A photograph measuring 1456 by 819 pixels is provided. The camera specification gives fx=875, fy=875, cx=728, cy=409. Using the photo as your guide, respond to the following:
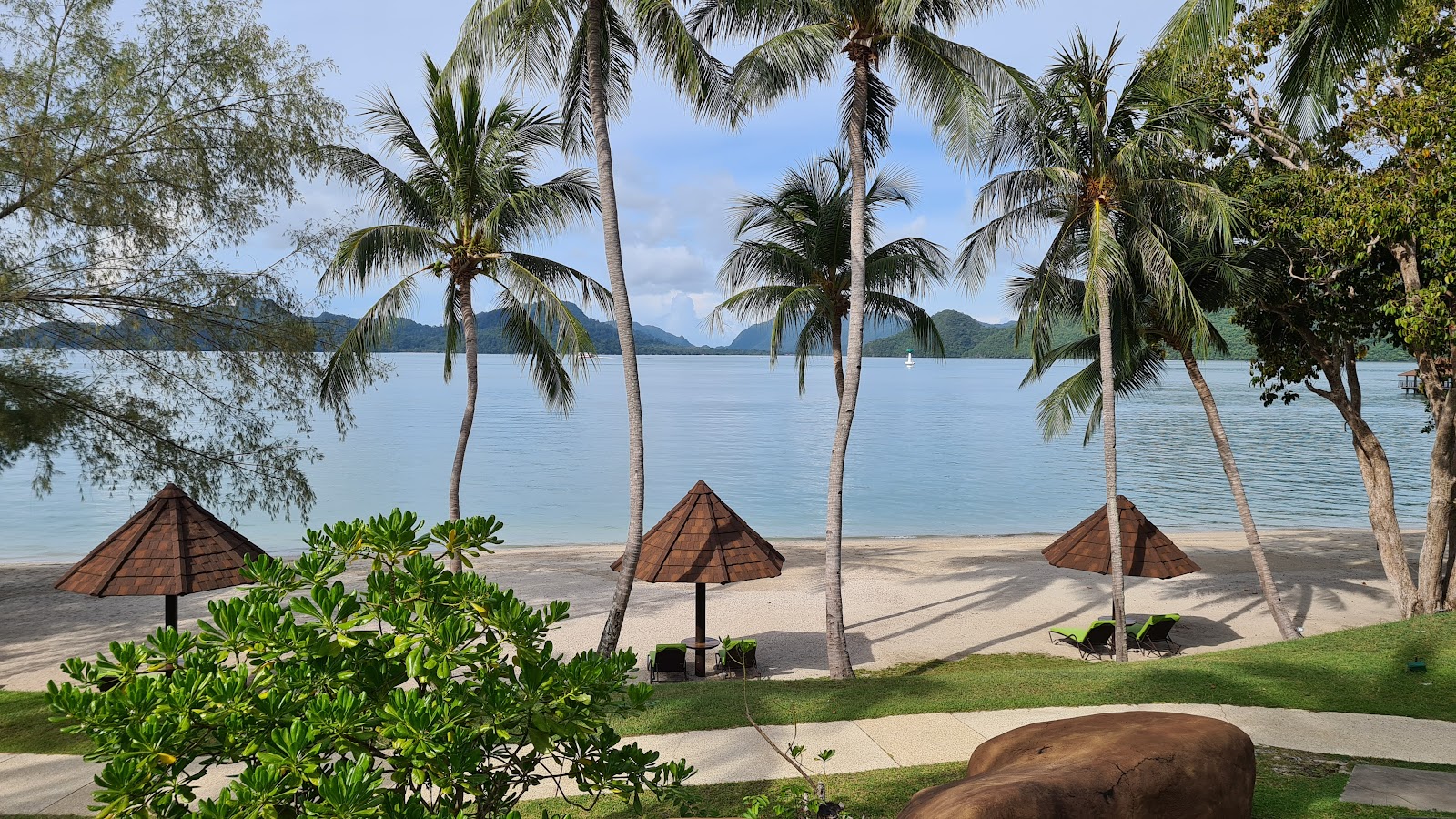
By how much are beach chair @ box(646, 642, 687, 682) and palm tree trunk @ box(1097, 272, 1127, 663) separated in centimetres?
597

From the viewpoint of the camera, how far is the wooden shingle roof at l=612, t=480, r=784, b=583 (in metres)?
10.8

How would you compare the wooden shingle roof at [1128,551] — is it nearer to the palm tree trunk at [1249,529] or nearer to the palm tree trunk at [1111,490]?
→ the palm tree trunk at [1111,490]

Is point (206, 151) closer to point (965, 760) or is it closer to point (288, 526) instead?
point (965, 760)

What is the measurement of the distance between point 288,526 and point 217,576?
2390cm

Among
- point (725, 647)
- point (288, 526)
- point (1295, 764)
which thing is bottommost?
point (288, 526)

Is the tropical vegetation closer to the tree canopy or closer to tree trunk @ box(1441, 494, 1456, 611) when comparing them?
tree trunk @ box(1441, 494, 1456, 611)

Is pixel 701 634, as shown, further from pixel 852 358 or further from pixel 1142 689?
pixel 1142 689

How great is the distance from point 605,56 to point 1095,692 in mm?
8923

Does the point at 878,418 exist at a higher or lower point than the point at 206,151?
lower

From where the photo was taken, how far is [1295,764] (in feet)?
21.4

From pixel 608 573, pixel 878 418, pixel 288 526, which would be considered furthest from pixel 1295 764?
pixel 878 418

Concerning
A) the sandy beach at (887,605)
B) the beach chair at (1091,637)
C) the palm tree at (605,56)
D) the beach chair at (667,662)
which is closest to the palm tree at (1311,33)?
the palm tree at (605,56)

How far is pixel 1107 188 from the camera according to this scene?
40.3ft

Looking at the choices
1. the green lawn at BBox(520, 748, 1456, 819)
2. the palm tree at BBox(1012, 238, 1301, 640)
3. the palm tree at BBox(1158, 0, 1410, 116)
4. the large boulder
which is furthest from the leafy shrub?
the palm tree at BBox(1012, 238, 1301, 640)
